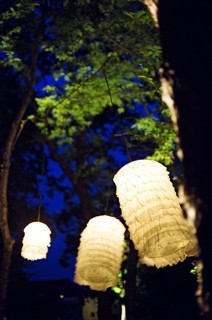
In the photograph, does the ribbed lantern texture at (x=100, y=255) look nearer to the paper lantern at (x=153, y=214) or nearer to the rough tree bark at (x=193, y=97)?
the paper lantern at (x=153, y=214)

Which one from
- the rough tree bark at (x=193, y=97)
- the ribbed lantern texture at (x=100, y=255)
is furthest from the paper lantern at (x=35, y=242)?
the rough tree bark at (x=193, y=97)

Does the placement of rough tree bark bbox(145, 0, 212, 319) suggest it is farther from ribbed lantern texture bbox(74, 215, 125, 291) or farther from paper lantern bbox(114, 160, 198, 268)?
ribbed lantern texture bbox(74, 215, 125, 291)

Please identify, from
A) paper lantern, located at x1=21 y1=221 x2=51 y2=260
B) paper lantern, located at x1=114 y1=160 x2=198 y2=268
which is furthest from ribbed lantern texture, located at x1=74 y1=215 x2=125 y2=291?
paper lantern, located at x1=21 y1=221 x2=51 y2=260

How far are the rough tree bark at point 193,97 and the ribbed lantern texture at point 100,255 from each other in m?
2.54

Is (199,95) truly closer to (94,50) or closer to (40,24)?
(40,24)

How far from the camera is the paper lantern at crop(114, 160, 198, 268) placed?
11.5 feet

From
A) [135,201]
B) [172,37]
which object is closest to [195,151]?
[172,37]

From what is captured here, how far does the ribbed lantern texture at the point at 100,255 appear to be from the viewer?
425cm

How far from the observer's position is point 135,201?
3760mm

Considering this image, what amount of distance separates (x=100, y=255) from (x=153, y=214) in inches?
43.6

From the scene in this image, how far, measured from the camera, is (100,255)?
435cm

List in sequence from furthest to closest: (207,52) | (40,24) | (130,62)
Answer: (130,62), (40,24), (207,52)

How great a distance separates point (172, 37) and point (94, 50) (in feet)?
29.5

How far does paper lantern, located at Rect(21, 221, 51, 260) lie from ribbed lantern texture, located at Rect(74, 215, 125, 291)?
1566 millimetres
